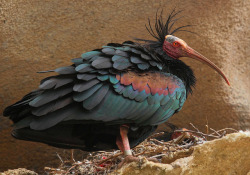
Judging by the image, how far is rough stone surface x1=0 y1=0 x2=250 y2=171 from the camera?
6012 millimetres

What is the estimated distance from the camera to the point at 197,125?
6875 millimetres

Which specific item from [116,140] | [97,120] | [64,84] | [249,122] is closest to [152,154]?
[116,140]

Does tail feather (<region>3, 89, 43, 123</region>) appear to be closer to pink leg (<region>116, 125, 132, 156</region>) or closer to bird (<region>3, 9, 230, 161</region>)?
bird (<region>3, 9, 230, 161</region>)

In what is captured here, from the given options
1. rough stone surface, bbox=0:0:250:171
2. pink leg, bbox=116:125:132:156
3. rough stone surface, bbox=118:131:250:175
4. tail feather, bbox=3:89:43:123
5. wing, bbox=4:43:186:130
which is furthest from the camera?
rough stone surface, bbox=0:0:250:171

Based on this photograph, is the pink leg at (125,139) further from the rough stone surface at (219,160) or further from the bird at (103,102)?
the rough stone surface at (219,160)

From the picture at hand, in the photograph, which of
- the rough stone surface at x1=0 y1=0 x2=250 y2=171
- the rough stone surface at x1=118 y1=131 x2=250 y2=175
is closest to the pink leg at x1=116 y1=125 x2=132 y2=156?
the rough stone surface at x1=118 y1=131 x2=250 y2=175

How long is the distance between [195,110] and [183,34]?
118 centimetres

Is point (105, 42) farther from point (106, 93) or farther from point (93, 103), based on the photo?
point (93, 103)

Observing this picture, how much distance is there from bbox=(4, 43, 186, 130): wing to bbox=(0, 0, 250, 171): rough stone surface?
1.63 metres

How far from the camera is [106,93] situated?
14.1 ft

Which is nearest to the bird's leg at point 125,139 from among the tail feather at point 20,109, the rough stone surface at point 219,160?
the rough stone surface at point 219,160

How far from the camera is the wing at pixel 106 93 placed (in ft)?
13.7

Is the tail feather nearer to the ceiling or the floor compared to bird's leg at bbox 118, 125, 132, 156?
nearer to the ceiling

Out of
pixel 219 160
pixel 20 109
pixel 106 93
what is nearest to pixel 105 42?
pixel 106 93
